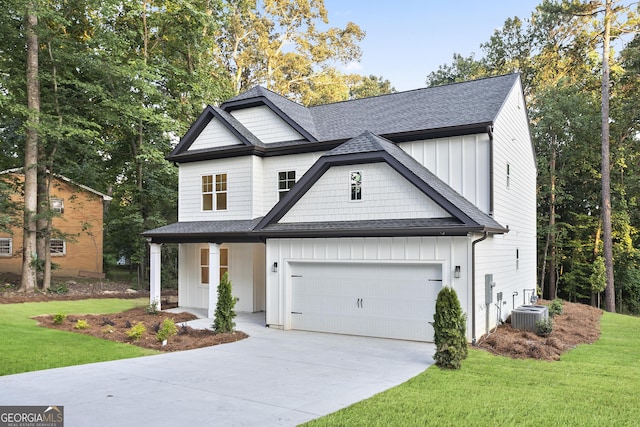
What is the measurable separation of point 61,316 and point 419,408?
10893mm

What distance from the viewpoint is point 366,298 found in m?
12.6

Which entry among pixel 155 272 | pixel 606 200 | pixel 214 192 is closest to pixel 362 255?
pixel 214 192

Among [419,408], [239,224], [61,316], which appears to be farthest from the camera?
[239,224]

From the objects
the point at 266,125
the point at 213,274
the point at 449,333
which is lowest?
the point at 449,333

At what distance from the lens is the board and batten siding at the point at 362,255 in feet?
37.3

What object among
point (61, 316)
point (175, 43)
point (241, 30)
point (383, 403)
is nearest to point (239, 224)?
point (61, 316)

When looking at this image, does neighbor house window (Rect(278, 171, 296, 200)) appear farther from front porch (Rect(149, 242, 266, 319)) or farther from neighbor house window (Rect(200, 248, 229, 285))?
neighbor house window (Rect(200, 248, 229, 285))

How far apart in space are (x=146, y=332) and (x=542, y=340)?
33.6ft

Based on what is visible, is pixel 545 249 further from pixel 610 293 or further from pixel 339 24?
pixel 339 24

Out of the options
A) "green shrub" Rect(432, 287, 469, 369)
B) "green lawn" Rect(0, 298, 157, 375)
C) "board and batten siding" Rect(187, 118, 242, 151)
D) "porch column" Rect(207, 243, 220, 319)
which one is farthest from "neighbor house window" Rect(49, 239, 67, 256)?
"green shrub" Rect(432, 287, 469, 369)

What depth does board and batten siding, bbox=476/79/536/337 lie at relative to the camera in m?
12.9

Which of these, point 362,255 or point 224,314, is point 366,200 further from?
point 224,314

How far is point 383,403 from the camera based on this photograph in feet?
22.2
